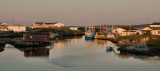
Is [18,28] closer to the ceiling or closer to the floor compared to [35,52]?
closer to the ceiling

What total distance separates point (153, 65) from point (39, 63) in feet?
46.7

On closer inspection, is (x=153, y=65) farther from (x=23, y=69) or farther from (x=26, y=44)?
(x=26, y=44)

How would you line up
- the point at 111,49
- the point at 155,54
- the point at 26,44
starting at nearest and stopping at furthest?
the point at 155,54, the point at 111,49, the point at 26,44

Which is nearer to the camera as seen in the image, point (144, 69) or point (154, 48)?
point (144, 69)

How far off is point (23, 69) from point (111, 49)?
20.5 metres

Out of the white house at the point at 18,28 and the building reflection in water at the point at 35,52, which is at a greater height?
the white house at the point at 18,28

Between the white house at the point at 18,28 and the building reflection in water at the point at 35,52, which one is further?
the white house at the point at 18,28

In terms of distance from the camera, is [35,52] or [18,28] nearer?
[35,52]

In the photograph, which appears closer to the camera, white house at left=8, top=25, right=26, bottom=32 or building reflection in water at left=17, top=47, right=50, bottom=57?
building reflection in water at left=17, top=47, right=50, bottom=57

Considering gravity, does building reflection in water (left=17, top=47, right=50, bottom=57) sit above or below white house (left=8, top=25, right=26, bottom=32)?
below

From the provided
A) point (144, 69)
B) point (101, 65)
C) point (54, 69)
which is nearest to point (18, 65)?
point (54, 69)

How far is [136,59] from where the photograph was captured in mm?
30875

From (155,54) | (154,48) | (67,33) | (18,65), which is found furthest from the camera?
(67,33)

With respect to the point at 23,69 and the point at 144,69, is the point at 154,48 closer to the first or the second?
the point at 144,69
